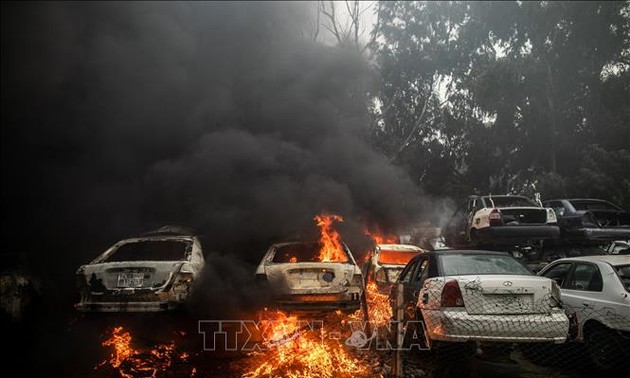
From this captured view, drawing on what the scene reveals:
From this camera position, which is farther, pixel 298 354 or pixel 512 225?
pixel 512 225

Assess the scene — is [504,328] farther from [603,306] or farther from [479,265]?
[603,306]

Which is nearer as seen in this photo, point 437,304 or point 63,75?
point 437,304

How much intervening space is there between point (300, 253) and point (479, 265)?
299 cm

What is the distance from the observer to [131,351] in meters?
5.78

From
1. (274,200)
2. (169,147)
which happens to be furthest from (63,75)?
(274,200)

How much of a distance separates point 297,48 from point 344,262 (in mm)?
8955

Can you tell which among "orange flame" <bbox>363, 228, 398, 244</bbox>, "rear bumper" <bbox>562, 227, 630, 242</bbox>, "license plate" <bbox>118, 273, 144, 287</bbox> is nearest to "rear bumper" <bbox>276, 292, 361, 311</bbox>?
"license plate" <bbox>118, 273, 144, 287</bbox>

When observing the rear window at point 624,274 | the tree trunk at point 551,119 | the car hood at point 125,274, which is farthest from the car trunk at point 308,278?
the tree trunk at point 551,119

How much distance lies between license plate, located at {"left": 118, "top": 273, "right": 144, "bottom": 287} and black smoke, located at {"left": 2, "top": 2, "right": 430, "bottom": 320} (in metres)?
3.25

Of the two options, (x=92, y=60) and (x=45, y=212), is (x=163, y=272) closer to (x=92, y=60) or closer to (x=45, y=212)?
(x=45, y=212)

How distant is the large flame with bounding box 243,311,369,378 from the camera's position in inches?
195

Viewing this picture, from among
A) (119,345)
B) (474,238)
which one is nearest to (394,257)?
(474,238)

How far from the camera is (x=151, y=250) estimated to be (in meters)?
7.31

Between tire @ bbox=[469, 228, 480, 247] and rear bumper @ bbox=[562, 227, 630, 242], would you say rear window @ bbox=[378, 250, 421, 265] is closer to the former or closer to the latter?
tire @ bbox=[469, 228, 480, 247]
